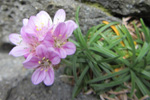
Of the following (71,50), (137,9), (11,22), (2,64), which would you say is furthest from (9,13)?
(137,9)

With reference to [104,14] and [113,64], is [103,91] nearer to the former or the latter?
[113,64]

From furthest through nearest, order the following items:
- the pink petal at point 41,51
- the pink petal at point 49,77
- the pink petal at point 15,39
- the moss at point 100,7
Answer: the moss at point 100,7 → the pink petal at point 15,39 → the pink petal at point 49,77 → the pink petal at point 41,51

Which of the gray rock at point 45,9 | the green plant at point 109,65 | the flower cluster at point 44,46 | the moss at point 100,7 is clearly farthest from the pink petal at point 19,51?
the moss at point 100,7

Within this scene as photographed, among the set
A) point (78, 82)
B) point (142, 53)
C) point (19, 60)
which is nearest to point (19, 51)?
point (78, 82)

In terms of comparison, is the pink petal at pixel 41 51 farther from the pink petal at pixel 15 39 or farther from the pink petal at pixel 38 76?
the pink petal at pixel 15 39

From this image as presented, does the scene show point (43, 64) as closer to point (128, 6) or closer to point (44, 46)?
point (44, 46)

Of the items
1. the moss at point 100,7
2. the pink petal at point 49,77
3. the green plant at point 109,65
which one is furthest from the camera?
the moss at point 100,7
